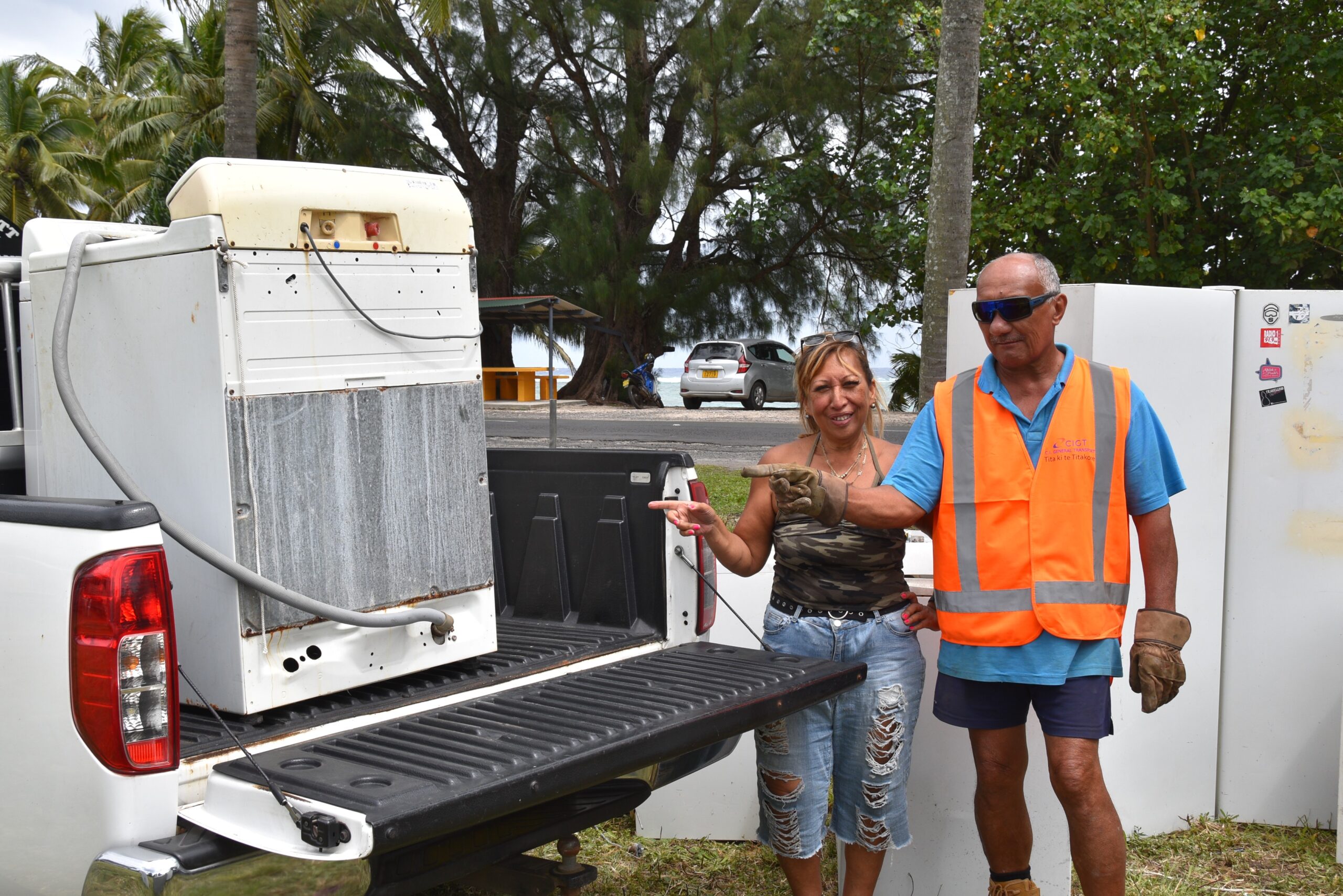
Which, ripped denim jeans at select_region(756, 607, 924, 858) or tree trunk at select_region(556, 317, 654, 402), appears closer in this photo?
ripped denim jeans at select_region(756, 607, 924, 858)

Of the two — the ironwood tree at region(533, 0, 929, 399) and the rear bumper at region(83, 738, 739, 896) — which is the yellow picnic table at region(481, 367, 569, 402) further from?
the rear bumper at region(83, 738, 739, 896)

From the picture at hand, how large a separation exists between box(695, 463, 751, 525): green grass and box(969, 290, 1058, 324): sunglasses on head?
18.8ft

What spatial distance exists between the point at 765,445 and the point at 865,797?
12.4 metres

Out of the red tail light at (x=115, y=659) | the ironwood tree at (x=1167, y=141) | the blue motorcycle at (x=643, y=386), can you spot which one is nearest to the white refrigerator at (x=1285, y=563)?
the red tail light at (x=115, y=659)

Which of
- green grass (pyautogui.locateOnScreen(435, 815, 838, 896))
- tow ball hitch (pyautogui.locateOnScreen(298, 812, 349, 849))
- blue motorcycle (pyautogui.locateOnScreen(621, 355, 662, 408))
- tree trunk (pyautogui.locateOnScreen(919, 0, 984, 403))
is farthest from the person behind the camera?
blue motorcycle (pyautogui.locateOnScreen(621, 355, 662, 408))

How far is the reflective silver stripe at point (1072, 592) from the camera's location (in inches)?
120

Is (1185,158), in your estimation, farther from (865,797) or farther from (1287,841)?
(865,797)

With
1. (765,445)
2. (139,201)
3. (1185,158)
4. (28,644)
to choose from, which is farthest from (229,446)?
(139,201)

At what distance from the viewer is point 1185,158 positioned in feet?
56.9

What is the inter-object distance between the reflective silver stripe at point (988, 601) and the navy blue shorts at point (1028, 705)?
0.20 m

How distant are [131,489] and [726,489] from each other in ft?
28.9

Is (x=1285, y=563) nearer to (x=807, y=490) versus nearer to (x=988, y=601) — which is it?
(x=988, y=601)

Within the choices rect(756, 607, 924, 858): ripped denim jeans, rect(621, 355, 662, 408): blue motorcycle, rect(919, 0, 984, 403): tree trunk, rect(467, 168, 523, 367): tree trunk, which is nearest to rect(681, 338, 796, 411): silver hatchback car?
rect(621, 355, 662, 408): blue motorcycle

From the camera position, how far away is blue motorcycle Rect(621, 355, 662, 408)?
26047 mm
